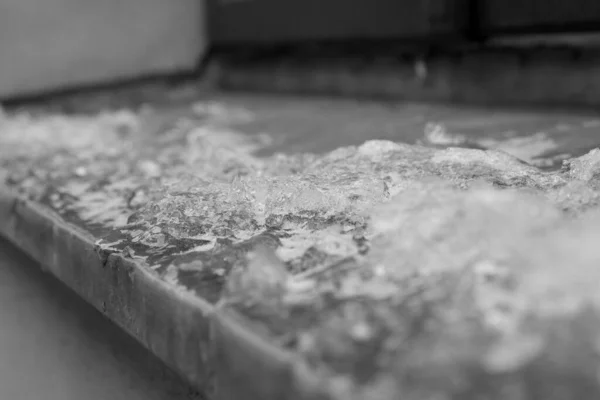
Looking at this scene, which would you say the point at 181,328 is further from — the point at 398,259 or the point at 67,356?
the point at 67,356

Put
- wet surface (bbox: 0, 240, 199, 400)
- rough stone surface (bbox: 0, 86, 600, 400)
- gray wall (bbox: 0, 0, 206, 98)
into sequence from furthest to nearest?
gray wall (bbox: 0, 0, 206, 98) → wet surface (bbox: 0, 240, 199, 400) → rough stone surface (bbox: 0, 86, 600, 400)

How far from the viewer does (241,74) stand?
300 centimetres

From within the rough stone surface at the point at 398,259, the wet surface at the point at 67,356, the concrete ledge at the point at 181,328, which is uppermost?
the rough stone surface at the point at 398,259

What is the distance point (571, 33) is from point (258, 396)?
158cm

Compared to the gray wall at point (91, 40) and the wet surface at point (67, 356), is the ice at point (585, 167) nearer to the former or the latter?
the wet surface at point (67, 356)

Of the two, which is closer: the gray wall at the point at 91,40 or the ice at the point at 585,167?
the ice at the point at 585,167

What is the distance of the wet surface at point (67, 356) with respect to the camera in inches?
30.2

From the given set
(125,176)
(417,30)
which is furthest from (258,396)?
(417,30)

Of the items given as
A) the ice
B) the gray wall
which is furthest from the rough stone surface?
the gray wall

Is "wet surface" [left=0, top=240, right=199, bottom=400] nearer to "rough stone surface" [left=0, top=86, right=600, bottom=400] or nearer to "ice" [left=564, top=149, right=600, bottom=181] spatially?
"rough stone surface" [left=0, top=86, right=600, bottom=400]

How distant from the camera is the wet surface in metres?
0.77

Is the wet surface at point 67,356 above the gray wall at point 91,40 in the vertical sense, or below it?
below

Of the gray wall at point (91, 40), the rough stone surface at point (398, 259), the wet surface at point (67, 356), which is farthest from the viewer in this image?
the gray wall at point (91, 40)

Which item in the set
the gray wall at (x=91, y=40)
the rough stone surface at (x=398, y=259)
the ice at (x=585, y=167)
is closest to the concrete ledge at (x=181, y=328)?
the rough stone surface at (x=398, y=259)
